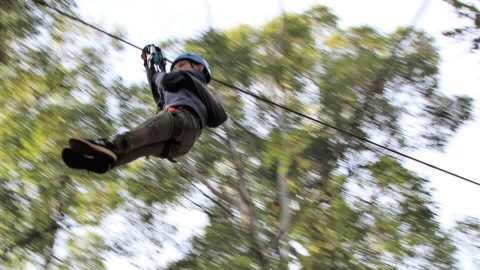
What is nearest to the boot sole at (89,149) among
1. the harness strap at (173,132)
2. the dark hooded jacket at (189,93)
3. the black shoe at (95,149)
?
the black shoe at (95,149)

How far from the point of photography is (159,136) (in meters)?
3.66

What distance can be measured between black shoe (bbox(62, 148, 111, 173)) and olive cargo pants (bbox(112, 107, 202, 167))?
0.51 ft

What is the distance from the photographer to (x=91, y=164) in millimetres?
3227

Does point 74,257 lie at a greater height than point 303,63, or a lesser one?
lesser

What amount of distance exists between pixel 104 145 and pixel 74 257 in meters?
4.96

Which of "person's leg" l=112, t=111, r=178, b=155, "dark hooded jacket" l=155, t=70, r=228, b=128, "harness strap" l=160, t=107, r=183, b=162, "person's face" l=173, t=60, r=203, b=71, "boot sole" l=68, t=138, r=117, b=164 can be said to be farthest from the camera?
"person's face" l=173, t=60, r=203, b=71

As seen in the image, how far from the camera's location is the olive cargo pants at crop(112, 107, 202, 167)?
342 centimetres

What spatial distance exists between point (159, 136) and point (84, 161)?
1.89 ft

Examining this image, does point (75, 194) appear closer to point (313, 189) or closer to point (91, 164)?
point (313, 189)

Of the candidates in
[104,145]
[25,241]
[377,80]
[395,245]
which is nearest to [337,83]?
[377,80]

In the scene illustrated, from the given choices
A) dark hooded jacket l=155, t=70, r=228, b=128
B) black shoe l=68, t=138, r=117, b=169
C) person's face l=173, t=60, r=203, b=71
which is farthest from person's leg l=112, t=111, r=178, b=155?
person's face l=173, t=60, r=203, b=71

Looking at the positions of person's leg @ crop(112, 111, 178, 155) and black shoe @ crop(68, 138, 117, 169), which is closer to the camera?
black shoe @ crop(68, 138, 117, 169)

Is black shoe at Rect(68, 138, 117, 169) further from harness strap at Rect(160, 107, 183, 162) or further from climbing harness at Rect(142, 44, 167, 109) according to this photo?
climbing harness at Rect(142, 44, 167, 109)

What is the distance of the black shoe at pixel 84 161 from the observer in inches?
126
